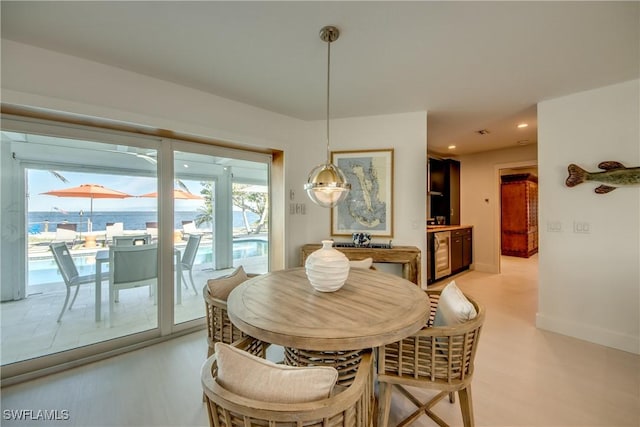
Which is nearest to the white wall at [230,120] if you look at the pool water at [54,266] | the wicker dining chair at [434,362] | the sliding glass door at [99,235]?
the sliding glass door at [99,235]

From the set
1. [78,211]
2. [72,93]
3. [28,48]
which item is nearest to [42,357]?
[78,211]

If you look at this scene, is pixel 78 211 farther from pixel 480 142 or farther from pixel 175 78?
pixel 480 142

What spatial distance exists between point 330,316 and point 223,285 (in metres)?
1.01

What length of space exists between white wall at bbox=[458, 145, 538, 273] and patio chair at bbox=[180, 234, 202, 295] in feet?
17.8

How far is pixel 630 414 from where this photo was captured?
1681 mm

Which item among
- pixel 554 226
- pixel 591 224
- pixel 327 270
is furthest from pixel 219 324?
pixel 591 224

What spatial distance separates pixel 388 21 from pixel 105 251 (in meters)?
3.12

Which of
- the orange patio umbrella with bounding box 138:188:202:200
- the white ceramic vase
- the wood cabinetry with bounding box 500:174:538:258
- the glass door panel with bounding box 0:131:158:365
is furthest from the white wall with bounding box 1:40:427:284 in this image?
the wood cabinetry with bounding box 500:174:538:258

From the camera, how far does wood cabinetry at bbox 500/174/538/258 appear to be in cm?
695

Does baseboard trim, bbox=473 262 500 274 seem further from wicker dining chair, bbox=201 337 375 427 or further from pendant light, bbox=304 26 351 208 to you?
wicker dining chair, bbox=201 337 375 427

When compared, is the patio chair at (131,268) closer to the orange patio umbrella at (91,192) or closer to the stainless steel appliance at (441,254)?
the orange patio umbrella at (91,192)

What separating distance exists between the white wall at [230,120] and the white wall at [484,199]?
118 inches

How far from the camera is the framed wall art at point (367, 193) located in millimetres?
3373

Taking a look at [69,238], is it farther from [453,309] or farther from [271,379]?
[453,309]
